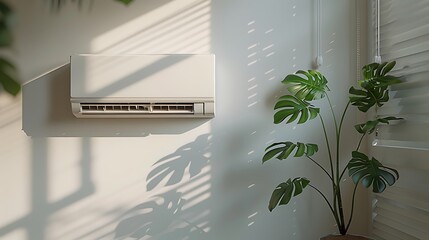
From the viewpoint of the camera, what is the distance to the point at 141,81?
2121mm

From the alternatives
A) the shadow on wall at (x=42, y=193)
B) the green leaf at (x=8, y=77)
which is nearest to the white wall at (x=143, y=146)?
the shadow on wall at (x=42, y=193)

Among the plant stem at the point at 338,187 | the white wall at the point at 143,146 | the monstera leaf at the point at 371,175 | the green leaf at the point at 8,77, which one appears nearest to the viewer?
the green leaf at the point at 8,77

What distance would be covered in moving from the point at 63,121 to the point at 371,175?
151 cm

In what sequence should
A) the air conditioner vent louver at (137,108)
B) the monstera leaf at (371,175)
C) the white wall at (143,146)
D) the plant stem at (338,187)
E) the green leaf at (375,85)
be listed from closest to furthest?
the monstera leaf at (371,175) → the green leaf at (375,85) → the plant stem at (338,187) → the air conditioner vent louver at (137,108) → the white wall at (143,146)

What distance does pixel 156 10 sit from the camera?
225 cm

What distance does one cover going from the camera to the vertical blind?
1.77 metres

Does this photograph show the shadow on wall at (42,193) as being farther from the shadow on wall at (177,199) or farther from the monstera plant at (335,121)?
the monstera plant at (335,121)

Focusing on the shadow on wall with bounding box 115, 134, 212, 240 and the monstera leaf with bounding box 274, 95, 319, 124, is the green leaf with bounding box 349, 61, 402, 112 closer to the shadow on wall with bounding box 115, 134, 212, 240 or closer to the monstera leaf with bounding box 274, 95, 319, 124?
the monstera leaf with bounding box 274, 95, 319, 124

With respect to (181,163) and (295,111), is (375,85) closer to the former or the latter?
(295,111)

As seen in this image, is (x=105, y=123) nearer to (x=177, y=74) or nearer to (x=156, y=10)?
(x=177, y=74)

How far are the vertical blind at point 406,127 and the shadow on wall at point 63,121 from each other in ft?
3.03

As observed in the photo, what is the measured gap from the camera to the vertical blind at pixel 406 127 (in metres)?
1.77

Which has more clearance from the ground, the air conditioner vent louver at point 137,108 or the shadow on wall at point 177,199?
the air conditioner vent louver at point 137,108

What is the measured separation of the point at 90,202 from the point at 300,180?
1.06 metres
